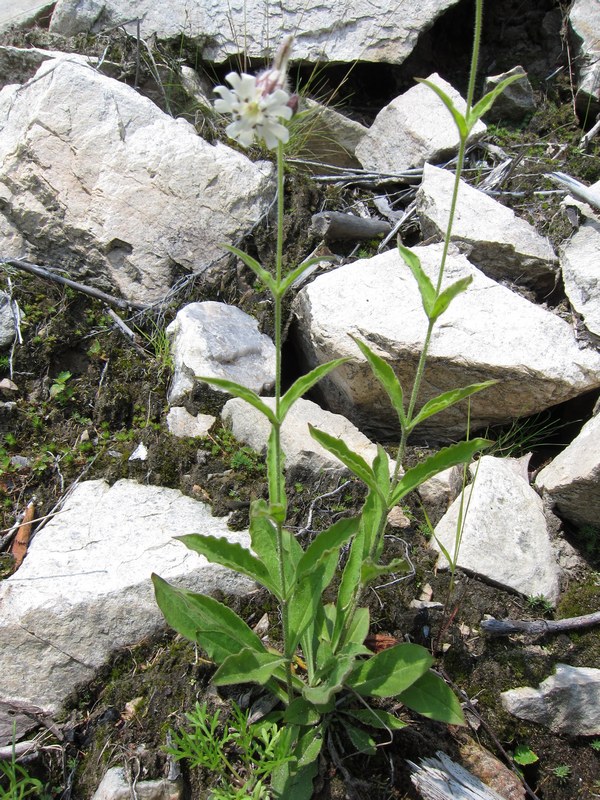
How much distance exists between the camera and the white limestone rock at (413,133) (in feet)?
16.6

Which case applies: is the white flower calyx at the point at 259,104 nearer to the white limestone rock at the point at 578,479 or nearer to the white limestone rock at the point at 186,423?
the white limestone rock at the point at 186,423

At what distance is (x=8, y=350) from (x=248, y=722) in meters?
2.51

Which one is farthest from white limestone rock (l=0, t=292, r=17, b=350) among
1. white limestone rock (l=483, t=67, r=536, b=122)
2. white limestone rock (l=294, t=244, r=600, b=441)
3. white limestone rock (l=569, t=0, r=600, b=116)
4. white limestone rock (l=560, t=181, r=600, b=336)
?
white limestone rock (l=569, t=0, r=600, b=116)

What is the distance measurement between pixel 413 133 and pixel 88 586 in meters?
4.05

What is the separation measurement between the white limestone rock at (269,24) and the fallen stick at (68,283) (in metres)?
2.33

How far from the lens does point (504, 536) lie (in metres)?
3.20

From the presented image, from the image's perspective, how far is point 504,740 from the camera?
107 inches

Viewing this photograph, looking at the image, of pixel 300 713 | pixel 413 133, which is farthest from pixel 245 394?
pixel 413 133

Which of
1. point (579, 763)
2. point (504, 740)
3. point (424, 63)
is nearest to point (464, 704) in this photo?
point (504, 740)

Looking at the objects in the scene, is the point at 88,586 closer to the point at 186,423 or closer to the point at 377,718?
the point at 186,423

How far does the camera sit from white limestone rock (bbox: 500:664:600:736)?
2.75 meters

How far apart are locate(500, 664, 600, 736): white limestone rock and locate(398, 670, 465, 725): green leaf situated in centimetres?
45

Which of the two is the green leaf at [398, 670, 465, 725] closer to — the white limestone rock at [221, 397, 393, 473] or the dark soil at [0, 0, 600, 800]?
the dark soil at [0, 0, 600, 800]

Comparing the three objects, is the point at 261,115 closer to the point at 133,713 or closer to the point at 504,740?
the point at 133,713
